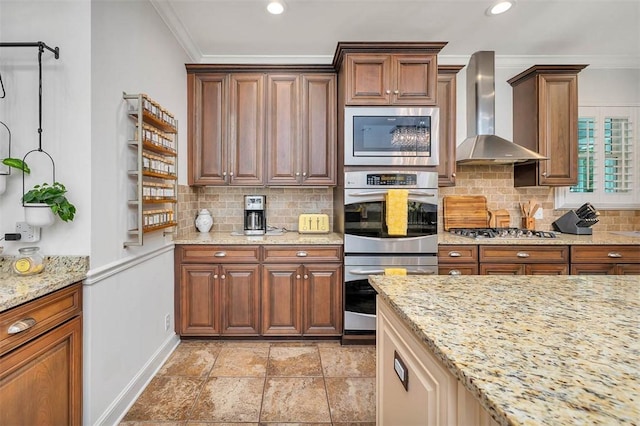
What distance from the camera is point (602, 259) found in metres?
2.69

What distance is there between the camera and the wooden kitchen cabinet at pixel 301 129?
3.02 metres

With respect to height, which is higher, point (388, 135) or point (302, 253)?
point (388, 135)

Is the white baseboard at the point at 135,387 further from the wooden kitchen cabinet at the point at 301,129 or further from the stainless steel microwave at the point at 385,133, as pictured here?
the stainless steel microwave at the point at 385,133

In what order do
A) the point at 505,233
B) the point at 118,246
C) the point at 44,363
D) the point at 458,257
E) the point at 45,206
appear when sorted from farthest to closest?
1. the point at 505,233
2. the point at 458,257
3. the point at 118,246
4. the point at 45,206
5. the point at 44,363

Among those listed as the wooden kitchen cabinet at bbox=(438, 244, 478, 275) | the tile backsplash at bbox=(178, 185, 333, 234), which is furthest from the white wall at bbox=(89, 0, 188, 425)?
the wooden kitchen cabinet at bbox=(438, 244, 478, 275)

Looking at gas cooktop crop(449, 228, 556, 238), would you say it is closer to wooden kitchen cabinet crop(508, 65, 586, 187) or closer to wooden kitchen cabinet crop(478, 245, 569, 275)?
wooden kitchen cabinet crop(478, 245, 569, 275)

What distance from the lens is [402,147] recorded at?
2660 millimetres

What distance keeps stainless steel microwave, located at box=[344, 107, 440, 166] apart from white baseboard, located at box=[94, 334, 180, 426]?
2.08 metres

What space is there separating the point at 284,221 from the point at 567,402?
9.72 ft

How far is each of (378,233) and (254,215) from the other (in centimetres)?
121

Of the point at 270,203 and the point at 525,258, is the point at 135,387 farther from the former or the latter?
the point at 525,258

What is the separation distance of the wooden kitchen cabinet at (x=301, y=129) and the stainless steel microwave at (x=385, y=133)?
39 centimetres

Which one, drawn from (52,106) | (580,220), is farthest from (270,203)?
(580,220)

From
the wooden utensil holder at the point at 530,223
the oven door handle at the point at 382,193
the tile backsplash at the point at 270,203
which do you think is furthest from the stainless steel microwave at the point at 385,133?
the wooden utensil holder at the point at 530,223
